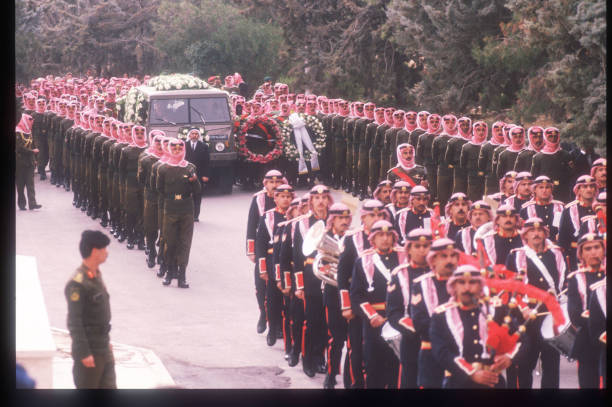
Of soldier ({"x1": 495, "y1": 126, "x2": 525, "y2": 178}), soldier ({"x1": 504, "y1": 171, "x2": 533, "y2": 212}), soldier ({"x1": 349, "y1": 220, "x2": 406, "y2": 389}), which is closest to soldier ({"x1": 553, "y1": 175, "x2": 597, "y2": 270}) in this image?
soldier ({"x1": 504, "y1": 171, "x2": 533, "y2": 212})

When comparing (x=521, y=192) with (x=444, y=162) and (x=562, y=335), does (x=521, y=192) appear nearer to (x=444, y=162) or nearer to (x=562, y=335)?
(x=562, y=335)

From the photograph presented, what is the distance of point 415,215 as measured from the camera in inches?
531

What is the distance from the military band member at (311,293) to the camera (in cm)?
1219

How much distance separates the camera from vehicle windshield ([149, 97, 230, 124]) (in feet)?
85.3

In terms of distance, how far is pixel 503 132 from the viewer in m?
19.5

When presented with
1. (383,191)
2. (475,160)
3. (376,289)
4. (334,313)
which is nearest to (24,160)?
(475,160)

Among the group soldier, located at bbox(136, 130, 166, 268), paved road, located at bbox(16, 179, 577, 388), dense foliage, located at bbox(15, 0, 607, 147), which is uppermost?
dense foliage, located at bbox(15, 0, 607, 147)

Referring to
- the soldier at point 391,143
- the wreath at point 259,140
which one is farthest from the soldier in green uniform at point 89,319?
the wreath at point 259,140

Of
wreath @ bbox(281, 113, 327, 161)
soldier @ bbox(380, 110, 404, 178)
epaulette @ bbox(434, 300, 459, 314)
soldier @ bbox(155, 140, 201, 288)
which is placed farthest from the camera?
wreath @ bbox(281, 113, 327, 161)

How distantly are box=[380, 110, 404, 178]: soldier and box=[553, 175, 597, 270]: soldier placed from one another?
1019cm

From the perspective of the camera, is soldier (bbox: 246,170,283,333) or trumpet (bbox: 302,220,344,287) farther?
soldier (bbox: 246,170,283,333)

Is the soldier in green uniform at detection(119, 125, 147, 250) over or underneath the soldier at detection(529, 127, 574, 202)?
underneath

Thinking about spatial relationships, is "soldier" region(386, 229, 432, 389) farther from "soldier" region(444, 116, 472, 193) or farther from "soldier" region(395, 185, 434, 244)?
"soldier" region(444, 116, 472, 193)

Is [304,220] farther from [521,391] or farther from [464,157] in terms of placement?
[464,157]
